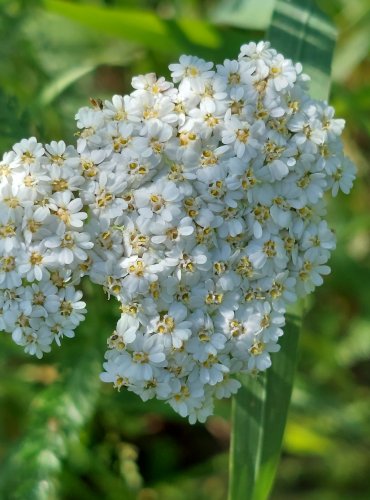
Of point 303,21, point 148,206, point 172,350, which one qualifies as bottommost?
point 172,350

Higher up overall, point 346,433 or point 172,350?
point 172,350

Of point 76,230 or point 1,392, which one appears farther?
point 1,392

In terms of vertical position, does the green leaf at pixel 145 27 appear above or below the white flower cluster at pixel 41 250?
above

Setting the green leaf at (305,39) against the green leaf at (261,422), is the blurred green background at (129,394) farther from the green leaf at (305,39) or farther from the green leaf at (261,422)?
the green leaf at (261,422)

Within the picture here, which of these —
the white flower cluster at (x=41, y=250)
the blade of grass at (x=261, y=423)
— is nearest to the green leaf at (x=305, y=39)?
the blade of grass at (x=261, y=423)

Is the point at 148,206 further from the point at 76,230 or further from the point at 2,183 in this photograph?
the point at 2,183

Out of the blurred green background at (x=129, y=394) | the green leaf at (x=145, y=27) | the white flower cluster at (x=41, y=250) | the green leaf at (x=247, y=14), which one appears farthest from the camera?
the green leaf at (x=247, y=14)

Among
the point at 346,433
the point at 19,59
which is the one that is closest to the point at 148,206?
the point at 19,59
